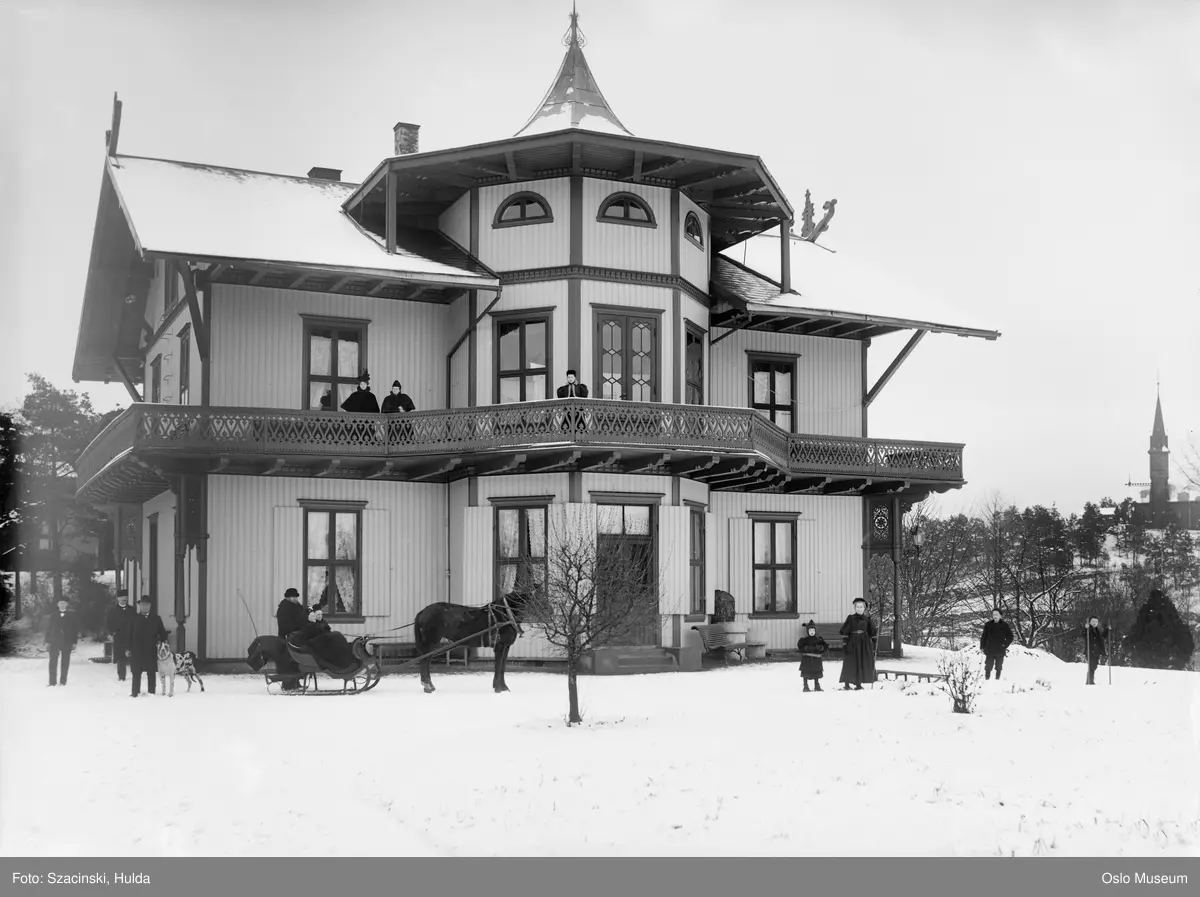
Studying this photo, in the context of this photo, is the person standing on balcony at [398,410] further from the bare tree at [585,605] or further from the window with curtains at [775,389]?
the window with curtains at [775,389]

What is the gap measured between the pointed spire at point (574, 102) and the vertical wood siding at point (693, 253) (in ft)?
6.52

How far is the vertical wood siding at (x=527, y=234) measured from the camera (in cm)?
2880

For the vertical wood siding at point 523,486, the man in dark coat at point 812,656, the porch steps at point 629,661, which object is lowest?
the porch steps at point 629,661

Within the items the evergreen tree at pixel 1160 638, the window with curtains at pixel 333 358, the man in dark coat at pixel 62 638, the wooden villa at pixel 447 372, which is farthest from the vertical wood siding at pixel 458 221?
the evergreen tree at pixel 1160 638

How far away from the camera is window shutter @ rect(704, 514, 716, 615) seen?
3055 cm

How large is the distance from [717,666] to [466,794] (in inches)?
598

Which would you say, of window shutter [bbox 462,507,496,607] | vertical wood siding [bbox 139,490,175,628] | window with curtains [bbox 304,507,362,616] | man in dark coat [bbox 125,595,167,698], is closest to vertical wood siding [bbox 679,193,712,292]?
window shutter [bbox 462,507,496,607]

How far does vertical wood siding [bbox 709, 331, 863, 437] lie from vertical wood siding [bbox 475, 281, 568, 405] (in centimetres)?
516

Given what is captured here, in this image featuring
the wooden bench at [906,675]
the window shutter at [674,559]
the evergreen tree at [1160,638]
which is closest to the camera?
the wooden bench at [906,675]

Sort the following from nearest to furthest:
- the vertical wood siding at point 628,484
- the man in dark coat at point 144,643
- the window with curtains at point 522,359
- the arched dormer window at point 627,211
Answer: the man in dark coat at point 144,643, the vertical wood siding at point 628,484, the window with curtains at point 522,359, the arched dormer window at point 627,211

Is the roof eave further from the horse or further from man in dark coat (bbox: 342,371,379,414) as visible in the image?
the horse
